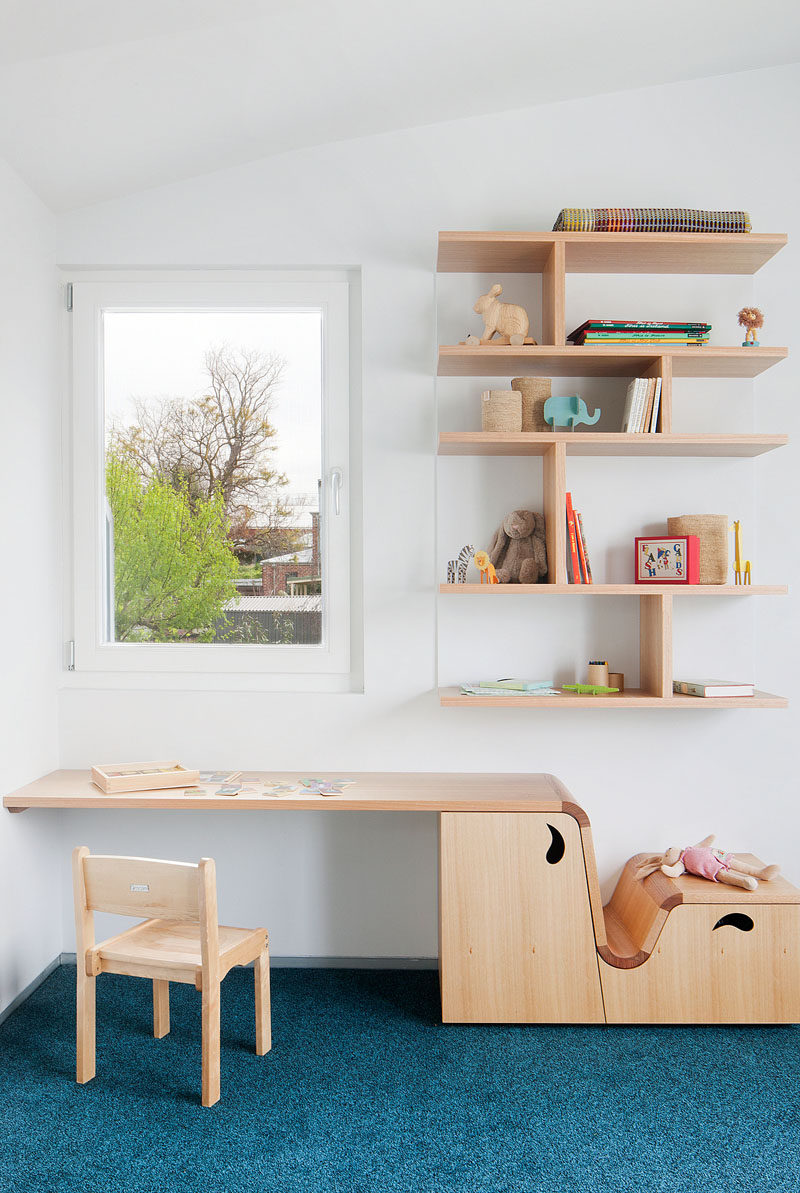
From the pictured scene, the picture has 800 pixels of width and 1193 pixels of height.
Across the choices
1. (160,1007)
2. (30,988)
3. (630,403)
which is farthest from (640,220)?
(30,988)

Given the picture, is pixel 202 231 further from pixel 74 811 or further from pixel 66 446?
pixel 74 811

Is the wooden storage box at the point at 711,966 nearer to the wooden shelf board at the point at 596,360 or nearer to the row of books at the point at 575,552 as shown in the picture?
the row of books at the point at 575,552

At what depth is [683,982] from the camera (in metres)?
2.44

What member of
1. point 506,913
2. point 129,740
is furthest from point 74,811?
point 506,913

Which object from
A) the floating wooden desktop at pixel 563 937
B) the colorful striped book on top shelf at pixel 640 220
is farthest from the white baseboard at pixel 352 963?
the colorful striped book on top shelf at pixel 640 220

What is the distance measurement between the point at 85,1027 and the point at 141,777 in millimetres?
662

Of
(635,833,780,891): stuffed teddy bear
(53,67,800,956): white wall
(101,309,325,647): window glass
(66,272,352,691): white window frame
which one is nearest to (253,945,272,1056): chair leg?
(53,67,800,956): white wall

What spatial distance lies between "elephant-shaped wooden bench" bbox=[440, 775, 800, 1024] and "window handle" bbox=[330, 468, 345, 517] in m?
1.07

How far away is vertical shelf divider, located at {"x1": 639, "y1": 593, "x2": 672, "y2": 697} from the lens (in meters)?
2.62

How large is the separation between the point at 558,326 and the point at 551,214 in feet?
1.57

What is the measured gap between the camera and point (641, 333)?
2645 mm

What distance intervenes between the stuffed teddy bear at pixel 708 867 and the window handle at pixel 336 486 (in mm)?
1491

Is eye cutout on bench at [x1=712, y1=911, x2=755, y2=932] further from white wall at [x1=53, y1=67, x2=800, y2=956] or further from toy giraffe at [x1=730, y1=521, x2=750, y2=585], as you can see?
toy giraffe at [x1=730, y1=521, x2=750, y2=585]

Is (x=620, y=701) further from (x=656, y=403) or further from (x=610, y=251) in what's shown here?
(x=610, y=251)
